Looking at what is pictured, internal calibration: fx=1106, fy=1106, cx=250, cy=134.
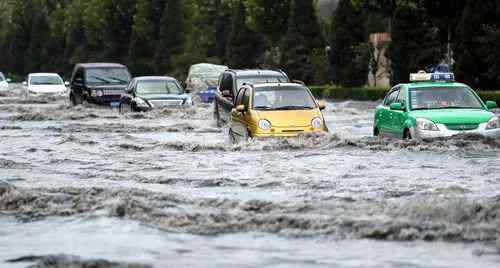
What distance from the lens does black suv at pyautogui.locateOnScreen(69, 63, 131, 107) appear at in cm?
3628

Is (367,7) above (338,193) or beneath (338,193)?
above

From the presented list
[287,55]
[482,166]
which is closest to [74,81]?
[287,55]

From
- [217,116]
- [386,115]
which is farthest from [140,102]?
[386,115]

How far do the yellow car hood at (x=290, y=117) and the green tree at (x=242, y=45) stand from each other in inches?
1898

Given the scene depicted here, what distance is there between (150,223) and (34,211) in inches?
76.9

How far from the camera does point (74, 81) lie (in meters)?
39.4

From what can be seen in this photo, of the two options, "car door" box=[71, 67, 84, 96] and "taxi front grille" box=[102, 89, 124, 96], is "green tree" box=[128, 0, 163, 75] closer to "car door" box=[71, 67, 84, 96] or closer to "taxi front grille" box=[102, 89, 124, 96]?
"car door" box=[71, 67, 84, 96]

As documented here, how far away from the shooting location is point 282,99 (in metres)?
20.8

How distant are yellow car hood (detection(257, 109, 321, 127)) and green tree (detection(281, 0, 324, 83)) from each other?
37555 mm

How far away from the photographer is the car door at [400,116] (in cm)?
1930

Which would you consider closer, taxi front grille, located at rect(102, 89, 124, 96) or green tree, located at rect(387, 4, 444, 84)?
taxi front grille, located at rect(102, 89, 124, 96)

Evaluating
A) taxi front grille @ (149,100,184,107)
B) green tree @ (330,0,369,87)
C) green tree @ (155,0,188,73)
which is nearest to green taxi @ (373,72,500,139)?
taxi front grille @ (149,100,184,107)

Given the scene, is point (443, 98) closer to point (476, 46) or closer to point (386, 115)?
point (386, 115)

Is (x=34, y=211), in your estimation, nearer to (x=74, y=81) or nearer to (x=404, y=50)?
(x=74, y=81)
